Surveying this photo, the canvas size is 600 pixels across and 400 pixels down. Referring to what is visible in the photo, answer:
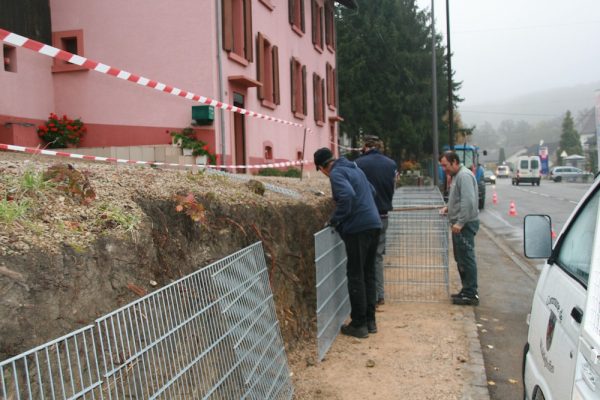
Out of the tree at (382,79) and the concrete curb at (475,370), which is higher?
the tree at (382,79)

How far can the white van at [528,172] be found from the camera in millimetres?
48406

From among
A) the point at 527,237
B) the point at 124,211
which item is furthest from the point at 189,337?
the point at 527,237

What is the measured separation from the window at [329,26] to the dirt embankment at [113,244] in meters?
21.6

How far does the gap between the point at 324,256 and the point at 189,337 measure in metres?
2.43

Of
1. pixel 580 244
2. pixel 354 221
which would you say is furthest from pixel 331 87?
pixel 580 244

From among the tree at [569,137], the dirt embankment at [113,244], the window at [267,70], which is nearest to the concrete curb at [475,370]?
the dirt embankment at [113,244]

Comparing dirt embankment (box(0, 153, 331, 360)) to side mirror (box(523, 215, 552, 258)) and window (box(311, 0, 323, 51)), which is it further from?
window (box(311, 0, 323, 51))

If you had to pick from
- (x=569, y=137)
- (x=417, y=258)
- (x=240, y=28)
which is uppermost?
(x=569, y=137)

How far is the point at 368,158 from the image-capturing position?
6508 mm

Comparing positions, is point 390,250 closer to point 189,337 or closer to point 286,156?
point 189,337

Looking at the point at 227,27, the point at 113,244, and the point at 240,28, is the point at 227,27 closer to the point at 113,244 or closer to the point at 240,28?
the point at 240,28

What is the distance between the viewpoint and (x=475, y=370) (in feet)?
15.3

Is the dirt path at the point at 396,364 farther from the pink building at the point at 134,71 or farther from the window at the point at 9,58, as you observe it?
the window at the point at 9,58

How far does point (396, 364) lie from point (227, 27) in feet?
33.8
